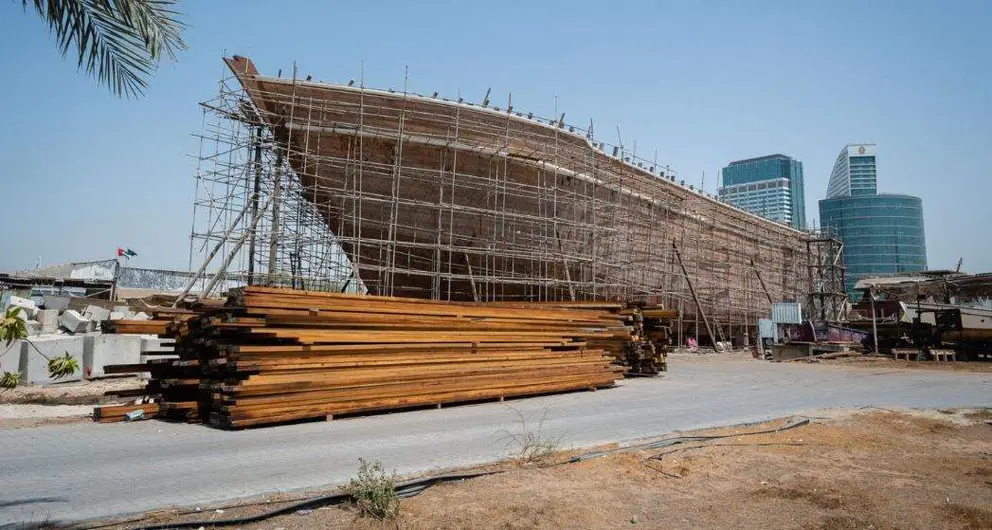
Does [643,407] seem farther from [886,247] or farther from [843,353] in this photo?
[886,247]

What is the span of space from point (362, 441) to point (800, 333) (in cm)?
2575

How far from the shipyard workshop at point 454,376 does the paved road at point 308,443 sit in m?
0.05

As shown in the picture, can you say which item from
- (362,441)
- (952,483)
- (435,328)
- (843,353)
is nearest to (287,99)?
(435,328)

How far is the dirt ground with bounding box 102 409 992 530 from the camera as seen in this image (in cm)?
428

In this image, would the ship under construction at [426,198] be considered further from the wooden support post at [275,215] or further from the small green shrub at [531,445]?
the small green shrub at [531,445]

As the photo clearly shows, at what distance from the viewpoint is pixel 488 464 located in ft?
19.8

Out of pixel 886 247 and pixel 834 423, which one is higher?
pixel 886 247

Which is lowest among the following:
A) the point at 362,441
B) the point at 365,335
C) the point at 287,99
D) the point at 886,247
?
the point at 362,441

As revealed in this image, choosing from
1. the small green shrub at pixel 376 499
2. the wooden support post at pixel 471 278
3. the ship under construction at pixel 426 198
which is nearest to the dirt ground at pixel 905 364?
the ship under construction at pixel 426 198

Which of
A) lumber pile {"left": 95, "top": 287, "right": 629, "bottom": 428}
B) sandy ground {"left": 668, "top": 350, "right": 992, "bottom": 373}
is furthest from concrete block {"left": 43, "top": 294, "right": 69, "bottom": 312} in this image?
sandy ground {"left": 668, "top": 350, "right": 992, "bottom": 373}

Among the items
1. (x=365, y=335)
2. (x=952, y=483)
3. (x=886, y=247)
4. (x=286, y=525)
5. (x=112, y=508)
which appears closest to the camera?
(x=286, y=525)

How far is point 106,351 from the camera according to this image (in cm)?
1484

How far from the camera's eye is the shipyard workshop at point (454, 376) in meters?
5.02

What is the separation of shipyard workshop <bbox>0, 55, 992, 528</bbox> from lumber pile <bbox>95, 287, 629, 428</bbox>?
0.14 ft
